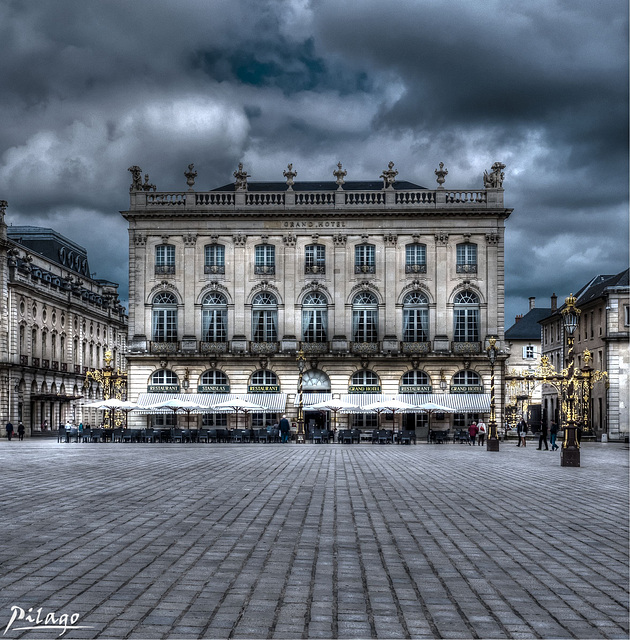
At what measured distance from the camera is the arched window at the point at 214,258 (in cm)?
6512

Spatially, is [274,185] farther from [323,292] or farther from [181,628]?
[181,628]

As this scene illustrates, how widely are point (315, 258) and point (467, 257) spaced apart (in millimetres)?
10920

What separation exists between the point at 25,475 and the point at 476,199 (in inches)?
1904

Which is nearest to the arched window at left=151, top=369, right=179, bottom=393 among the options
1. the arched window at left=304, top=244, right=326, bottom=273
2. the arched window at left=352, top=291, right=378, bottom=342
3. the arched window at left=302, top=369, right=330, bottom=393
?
the arched window at left=302, top=369, right=330, bottom=393

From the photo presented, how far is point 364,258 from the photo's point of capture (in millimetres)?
65000

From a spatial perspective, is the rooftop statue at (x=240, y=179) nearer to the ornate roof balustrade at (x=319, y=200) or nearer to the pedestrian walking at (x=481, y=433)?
the ornate roof balustrade at (x=319, y=200)

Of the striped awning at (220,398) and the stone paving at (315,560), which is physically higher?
the striped awning at (220,398)

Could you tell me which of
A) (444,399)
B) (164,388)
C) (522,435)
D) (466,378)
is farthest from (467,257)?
(164,388)

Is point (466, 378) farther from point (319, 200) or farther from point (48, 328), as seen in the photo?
point (48, 328)

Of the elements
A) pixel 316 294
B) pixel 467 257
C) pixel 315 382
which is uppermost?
pixel 467 257

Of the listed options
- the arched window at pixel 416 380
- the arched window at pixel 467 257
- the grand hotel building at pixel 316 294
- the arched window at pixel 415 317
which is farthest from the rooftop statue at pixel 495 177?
the arched window at pixel 416 380

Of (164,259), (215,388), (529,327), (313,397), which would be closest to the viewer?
(313,397)

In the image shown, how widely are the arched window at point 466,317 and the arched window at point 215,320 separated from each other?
16609mm

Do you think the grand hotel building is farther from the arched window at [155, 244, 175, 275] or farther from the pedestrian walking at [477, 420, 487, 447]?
the pedestrian walking at [477, 420, 487, 447]
